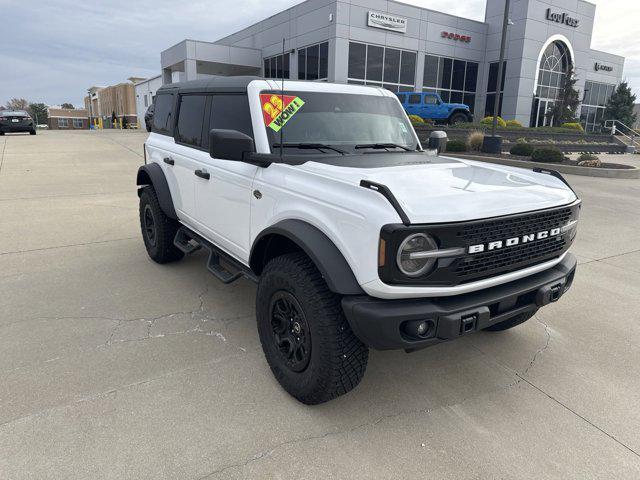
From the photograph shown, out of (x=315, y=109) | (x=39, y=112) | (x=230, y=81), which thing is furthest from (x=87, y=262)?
(x=39, y=112)

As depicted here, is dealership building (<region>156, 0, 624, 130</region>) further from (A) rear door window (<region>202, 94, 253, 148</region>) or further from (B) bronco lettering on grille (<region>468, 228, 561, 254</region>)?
(B) bronco lettering on grille (<region>468, 228, 561, 254</region>)

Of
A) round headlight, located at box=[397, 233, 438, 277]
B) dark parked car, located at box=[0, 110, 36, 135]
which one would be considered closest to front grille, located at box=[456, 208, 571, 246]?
round headlight, located at box=[397, 233, 438, 277]

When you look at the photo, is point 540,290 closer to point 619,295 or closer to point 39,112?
point 619,295

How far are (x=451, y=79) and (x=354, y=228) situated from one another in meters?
33.9

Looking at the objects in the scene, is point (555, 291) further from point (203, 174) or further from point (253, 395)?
point (203, 174)

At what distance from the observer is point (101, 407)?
2588 mm

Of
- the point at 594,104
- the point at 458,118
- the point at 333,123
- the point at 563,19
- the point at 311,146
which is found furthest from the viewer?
the point at 594,104

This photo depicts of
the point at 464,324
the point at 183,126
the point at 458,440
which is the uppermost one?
the point at 183,126

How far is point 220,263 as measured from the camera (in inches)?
156

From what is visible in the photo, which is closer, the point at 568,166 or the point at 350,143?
the point at 350,143

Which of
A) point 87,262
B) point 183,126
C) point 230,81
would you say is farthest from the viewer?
point 87,262

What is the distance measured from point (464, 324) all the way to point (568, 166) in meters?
14.5

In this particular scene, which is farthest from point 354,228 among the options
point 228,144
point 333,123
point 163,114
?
point 163,114

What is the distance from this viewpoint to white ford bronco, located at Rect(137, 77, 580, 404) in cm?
220
